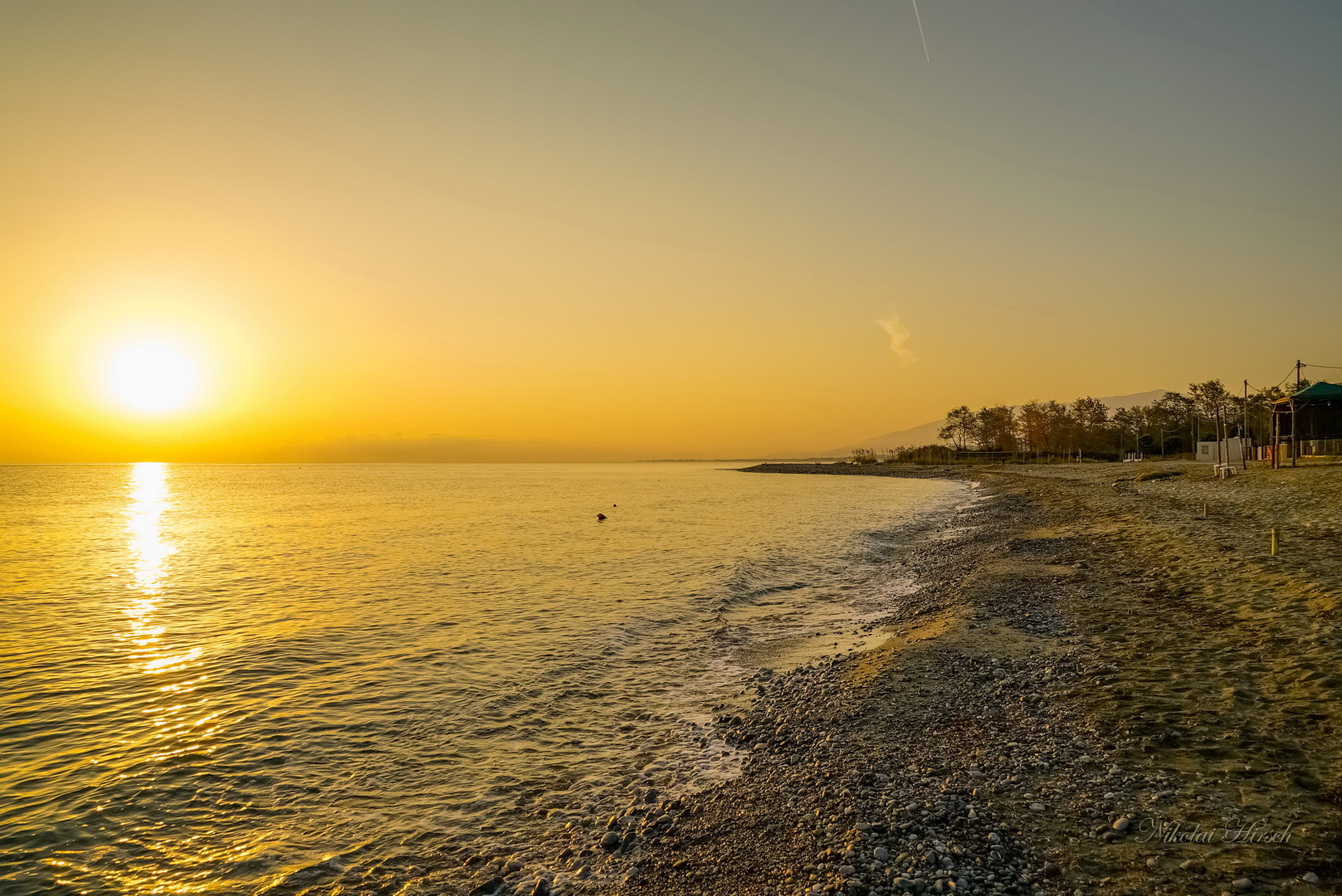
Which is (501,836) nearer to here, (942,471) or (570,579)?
(570,579)

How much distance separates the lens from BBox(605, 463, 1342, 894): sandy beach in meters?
6.61

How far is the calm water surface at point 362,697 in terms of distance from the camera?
8953 mm

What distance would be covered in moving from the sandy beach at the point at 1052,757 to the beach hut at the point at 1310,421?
39.0m

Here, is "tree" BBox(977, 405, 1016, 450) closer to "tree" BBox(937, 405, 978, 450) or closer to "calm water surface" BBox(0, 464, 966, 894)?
"tree" BBox(937, 405, 978, 450)

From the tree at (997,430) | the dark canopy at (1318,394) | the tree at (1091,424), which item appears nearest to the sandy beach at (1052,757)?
the dark canopy at (1318,394)

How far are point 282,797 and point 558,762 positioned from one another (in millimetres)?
A: 4288

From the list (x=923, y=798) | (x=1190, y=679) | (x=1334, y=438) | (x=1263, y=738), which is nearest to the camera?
(x=923, y=798)

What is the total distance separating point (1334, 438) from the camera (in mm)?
57750

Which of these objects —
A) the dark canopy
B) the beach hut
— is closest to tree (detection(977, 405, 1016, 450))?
the beach hut

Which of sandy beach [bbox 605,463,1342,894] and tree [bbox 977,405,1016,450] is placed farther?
tree [bbox 977,405,1016,450]

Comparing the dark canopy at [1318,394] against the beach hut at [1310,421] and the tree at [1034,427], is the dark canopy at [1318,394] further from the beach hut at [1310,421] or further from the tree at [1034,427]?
the tree at [1034,427]

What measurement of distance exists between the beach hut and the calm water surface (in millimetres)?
37313

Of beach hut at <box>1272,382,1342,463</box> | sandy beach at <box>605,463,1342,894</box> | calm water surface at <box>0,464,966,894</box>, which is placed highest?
beach hut at <box>1272,382,1342,463</box>

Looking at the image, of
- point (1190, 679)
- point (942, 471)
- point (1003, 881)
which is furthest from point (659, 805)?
point (942, 471)
